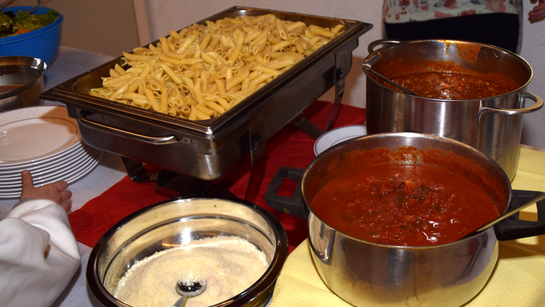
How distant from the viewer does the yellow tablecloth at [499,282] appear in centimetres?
63

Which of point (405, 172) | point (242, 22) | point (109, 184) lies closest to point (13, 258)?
point (109, 184)

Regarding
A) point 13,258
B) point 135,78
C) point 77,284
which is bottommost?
point 77,284

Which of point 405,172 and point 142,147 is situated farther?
point 142,147

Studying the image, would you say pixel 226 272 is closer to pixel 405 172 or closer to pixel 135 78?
pixel 405 172

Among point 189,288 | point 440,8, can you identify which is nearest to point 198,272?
point 189,288

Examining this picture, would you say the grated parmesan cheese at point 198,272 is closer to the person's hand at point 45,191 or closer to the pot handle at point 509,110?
the person's hand at point 45,191

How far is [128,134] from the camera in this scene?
2.96ft

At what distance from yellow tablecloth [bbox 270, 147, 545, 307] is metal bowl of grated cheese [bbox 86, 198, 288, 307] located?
1.1 inches

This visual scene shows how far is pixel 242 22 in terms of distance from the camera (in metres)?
1.47

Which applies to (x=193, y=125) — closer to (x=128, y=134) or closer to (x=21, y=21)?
(x=128, y=134)

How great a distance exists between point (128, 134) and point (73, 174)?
0.31m

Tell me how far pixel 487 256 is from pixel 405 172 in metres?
0.24

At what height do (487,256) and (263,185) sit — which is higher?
(487,256)

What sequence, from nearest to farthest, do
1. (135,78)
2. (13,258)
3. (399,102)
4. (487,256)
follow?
(487,256), (13,258), (399,102), (135,78)
